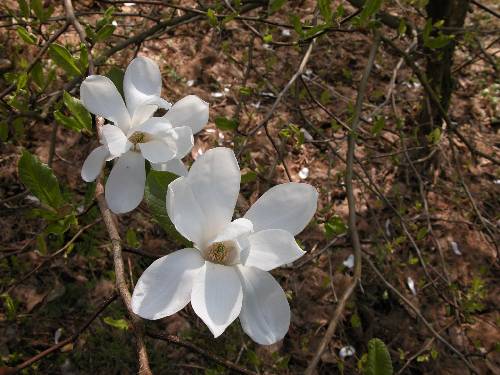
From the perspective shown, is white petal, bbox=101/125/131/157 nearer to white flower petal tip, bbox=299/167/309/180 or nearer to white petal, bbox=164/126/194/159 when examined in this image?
white petal, bbox=164/126/194/159

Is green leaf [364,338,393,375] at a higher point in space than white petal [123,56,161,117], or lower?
lower

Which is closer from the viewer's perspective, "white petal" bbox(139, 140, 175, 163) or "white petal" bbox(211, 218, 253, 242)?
"white petal" bbox(211, 218, 253, 242)

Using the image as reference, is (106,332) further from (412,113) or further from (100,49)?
(412,113)

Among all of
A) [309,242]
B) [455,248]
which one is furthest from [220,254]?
[455,248]

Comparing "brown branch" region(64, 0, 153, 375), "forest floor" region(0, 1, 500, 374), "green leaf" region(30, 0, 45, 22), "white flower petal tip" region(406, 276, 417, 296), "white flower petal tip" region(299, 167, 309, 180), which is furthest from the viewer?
"white flower petal tip" region(299, 167, 309, 180)

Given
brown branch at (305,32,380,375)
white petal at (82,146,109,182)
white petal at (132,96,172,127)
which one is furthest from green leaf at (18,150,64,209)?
brown branch at (305,32,380,375)

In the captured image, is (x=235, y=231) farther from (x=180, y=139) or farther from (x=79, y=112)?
(x=79, y=112)
